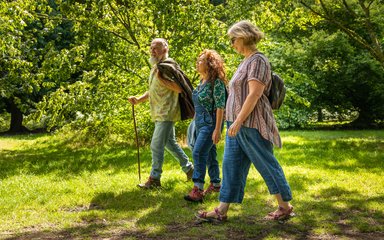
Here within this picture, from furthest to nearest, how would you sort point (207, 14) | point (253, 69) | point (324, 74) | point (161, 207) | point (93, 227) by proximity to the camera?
point (324, 74) → point (207, 14) → point (161, 207) → point (93, 227) → point (253, 69)

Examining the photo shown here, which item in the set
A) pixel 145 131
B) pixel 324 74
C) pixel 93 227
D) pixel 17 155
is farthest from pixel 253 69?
pixel 324 74

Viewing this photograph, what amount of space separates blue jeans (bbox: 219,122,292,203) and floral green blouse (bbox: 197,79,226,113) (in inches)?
26.2

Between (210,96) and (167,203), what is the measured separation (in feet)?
4.64

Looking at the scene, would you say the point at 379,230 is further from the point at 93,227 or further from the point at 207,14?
the point at 207,14

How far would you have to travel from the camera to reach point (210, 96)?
5719mm

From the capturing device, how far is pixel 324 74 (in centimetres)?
2030

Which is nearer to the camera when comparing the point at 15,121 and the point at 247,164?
the point at 247,164

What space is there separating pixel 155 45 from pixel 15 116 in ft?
63.6

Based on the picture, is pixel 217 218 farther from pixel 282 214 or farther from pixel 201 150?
pixel 201 150

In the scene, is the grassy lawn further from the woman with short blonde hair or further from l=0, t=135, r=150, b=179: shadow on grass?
the woman with short blonde hair

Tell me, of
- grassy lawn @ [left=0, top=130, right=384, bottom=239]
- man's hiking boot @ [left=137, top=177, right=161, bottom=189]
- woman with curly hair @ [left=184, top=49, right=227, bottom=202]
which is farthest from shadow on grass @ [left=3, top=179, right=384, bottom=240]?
woman with curly hair @ [left=184, top=49, right=227, bottom=202]

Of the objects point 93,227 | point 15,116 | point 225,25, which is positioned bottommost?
point 15,116

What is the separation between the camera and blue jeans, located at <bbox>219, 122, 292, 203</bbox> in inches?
185

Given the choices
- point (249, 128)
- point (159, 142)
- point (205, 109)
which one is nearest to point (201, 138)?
point (205, 109)
